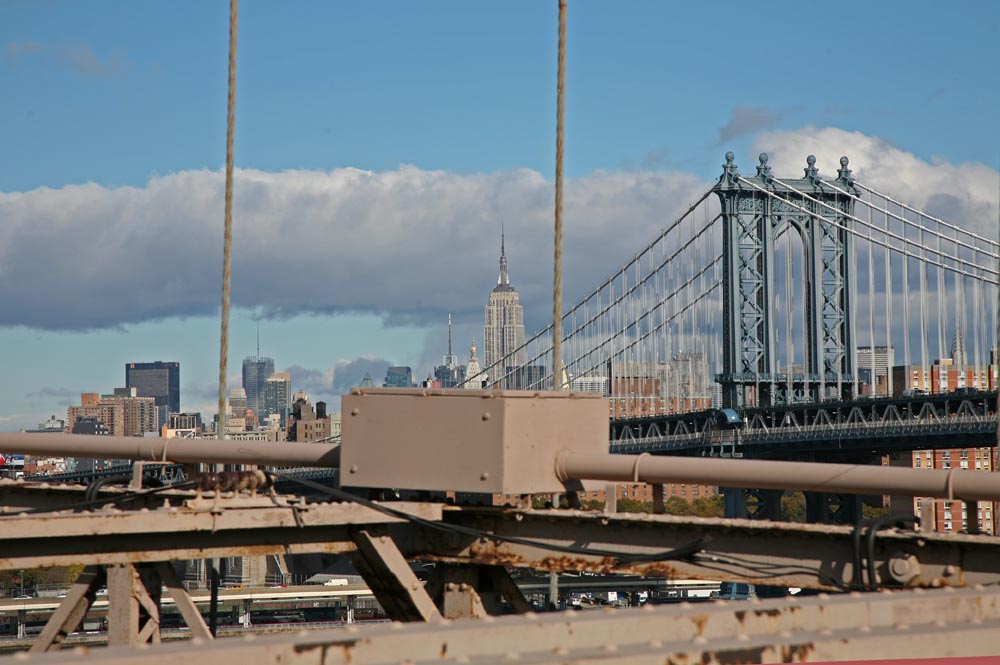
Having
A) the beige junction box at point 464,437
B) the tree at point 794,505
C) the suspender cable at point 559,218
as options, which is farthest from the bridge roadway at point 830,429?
the beige junction box at point 464,437

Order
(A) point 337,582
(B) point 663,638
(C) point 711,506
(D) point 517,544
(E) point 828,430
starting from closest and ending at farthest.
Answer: (B) point 663,638 → (D) point 517,544 → (E) point 828,430 → (A) point 337,582 → (C) point 711,506

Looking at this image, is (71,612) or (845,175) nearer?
(71,612)

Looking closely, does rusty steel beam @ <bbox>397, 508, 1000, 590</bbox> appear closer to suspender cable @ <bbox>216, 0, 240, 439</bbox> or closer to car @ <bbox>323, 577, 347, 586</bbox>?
suspender cable @ <bbox>216, 0, 240, 439</bbox>

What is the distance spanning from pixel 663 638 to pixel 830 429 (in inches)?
3030

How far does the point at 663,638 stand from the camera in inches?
176

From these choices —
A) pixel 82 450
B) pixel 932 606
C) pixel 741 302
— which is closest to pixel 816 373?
pixel 741 302

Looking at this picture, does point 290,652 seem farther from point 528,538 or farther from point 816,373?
point 816,373

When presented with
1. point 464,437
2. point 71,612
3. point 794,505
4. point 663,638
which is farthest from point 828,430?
point 663,638

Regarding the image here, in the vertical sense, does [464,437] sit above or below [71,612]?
above

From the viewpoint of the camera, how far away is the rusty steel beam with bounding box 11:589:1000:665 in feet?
13.1

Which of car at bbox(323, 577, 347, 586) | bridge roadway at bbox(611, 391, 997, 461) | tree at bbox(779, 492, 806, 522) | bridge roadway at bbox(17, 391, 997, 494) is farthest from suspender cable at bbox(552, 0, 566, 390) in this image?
tree at bbox(779, 492, 806, 522)

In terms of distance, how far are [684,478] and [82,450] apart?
6.02m

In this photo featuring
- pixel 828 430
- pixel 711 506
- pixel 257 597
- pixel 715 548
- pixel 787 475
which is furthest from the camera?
pixel 711 506

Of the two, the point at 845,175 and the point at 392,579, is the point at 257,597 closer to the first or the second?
the point at 845,175
